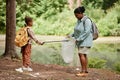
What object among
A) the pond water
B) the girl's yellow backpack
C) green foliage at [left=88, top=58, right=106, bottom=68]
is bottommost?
the pond water

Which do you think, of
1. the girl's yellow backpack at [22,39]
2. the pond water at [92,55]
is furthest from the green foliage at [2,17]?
the girl's yellow backpack at [22,39]

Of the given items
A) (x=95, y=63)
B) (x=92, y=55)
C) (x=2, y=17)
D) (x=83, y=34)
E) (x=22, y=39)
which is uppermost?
(x=83, y=34)

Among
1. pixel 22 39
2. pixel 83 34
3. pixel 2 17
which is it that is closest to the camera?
pixel 83 34

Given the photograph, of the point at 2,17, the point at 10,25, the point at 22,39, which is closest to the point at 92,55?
the point at 10,25

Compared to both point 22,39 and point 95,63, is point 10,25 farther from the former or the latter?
point 22,39

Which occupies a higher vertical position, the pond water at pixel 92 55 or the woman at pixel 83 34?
the woman at pixel 83 34

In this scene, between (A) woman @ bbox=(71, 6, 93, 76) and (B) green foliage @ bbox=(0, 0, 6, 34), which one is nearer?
(A) woman @ bbox=(71, 6, 93, 76)

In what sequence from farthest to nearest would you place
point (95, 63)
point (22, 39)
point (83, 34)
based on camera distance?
point (95, 63) → point (22, 39) → point (83, 34)

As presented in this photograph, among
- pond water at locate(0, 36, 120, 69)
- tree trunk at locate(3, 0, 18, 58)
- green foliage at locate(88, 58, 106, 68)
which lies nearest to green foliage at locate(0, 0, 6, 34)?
pond water at locate(0, 36, 120, 69)

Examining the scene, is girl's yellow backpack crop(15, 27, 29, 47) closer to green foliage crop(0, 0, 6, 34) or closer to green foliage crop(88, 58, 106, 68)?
green foliage crop(88, 58, 106, 68)

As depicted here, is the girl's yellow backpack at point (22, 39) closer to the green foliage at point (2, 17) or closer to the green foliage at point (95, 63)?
the green foliage at point (95, 63)

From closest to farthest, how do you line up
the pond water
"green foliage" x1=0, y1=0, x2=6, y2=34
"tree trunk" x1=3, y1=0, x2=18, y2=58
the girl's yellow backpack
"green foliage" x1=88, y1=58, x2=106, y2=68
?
the girl's yellow backpack
"green foliage" x1=88, y1=58, x2=106, y2=68
"tree trunk" x1=3, y1=0, x2=18, y2=58
the pond water
"green foliage" x1=0, y1=0, x2=6, y2=34

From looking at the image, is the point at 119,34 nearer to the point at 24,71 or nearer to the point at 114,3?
the point at 114,3

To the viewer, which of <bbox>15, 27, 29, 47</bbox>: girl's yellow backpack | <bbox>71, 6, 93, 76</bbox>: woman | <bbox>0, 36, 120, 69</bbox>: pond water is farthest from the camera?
<bbox>0, 36, 120, 69</bbox>: pond water
